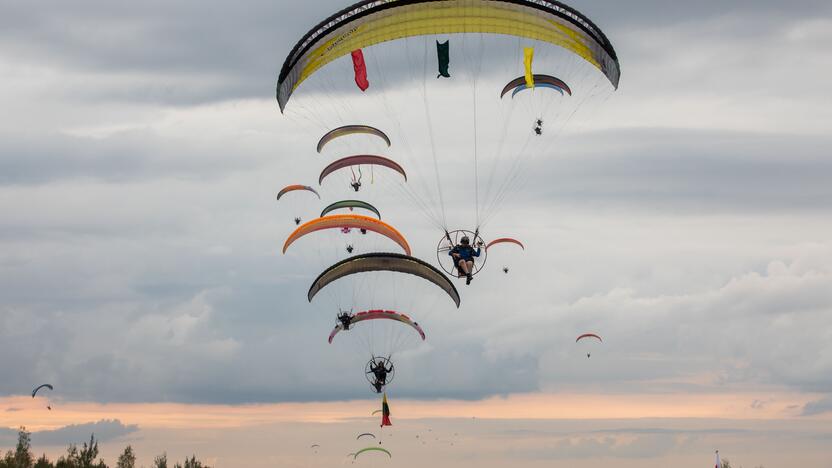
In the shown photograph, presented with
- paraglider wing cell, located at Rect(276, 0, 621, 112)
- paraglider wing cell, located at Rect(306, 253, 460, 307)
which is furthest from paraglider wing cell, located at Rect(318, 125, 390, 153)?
paraglider wing cell, located at Rect(276, 0, 621, 112)

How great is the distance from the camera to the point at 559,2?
3058cm

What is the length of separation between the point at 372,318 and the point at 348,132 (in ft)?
39.4

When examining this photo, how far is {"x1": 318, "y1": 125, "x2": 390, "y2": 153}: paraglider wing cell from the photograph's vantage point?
51188 mm

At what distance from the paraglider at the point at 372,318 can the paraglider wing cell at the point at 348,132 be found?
11549 mm

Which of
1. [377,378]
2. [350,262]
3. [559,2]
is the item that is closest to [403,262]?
[350,262]

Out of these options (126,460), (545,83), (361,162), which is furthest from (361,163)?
(126,460)

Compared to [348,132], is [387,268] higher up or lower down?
lower down

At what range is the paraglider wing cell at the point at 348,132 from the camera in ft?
168

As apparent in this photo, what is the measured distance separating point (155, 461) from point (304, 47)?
92.3 m

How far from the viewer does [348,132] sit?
2026 inches

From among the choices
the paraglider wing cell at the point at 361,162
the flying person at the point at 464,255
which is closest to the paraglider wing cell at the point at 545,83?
the paraglider wing cell at the point at 361,162

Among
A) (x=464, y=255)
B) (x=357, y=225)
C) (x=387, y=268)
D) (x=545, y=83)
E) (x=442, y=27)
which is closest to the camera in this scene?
(x=442, y=27)

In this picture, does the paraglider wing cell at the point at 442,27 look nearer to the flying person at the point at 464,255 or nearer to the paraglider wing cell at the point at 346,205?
the flying person at the point at 464,255

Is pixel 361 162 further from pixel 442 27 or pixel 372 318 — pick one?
pixel 442 27
